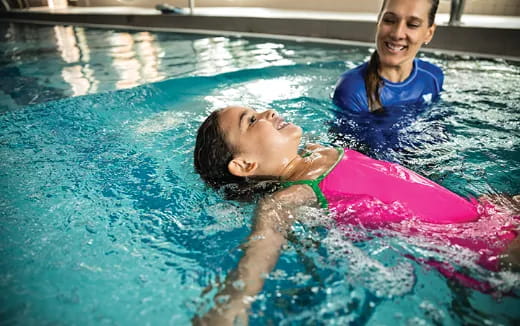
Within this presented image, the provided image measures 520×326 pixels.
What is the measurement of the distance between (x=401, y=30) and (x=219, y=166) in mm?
2097

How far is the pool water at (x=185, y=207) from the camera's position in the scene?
1.68 m

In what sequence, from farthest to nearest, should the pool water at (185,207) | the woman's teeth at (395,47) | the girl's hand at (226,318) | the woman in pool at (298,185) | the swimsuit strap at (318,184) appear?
the woman's teeth at (395,47) < the swimsuit strap at (318,184) < the woman in pool at (298,185) < the pool water at (185,207) < the girl's hand at (226,318)

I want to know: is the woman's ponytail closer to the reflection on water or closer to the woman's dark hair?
the woman's dark hair

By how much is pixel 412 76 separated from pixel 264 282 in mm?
2812

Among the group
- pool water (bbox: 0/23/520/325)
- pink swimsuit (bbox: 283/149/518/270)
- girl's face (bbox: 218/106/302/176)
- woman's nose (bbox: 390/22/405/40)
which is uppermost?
woman's nose (bbox: 390/22/405/40)

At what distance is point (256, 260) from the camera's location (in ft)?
5.77

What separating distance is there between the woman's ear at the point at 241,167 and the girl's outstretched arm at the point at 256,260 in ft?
0.80

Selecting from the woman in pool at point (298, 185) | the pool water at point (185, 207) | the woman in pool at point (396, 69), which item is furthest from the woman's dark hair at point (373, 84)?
the woman in pool at point (298, 185)

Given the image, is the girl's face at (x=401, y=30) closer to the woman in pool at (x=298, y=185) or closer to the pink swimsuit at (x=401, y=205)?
the woman in pool at (x=298, y=185)

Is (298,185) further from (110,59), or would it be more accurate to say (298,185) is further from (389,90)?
(110,59)

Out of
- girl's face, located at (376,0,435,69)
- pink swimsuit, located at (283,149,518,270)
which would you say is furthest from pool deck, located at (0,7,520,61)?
pink swimsuit, located at (283,149,518,270)

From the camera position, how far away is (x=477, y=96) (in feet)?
14.4

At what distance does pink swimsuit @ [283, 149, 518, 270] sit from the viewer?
1.94m

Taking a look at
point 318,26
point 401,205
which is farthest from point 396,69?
point 318,26
